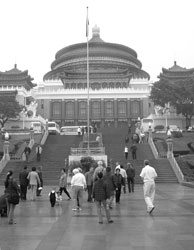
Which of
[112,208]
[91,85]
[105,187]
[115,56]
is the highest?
[115,56]

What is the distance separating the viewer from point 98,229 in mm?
10023

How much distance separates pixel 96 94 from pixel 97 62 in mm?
15118

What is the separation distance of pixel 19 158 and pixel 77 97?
4190 centimetres

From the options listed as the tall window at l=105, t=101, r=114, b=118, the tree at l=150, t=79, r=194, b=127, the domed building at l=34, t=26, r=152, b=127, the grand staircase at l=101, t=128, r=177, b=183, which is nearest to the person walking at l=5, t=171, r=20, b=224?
the grand staircase at l=101, t=128, r=177, b=183

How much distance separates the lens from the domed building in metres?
76.6

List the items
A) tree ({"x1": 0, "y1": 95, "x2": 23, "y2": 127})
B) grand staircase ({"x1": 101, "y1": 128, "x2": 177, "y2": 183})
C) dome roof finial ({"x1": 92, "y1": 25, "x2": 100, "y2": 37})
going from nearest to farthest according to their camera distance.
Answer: grand staircase ({"x1": 101, "y1": 128, "x2": 177, "y2": 183}) < tree ({"x1": 0, "y1": 95, "x2": 23, "y2": 127}) < dome roof finial ({"x1": 92, "y1": 25, "x2": 100, "y2": 37})

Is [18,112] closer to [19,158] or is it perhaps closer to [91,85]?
[91,85]

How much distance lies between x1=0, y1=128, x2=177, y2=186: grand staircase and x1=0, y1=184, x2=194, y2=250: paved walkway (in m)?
14.7

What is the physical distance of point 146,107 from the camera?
78250 mm

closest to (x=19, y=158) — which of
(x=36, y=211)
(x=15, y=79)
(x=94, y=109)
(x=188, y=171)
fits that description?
(x=188, y=171)

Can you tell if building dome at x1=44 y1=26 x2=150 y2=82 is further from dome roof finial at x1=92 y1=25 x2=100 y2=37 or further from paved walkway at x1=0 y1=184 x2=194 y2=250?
paved walkway at x1=0 y1=184 x2=194 y2=250

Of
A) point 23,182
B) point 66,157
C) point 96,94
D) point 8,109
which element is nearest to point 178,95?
point 96,94

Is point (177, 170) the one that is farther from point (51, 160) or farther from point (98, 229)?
point (98, 229)

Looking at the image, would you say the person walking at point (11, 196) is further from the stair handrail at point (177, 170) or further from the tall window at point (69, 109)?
the tall window at point (69, 109)
